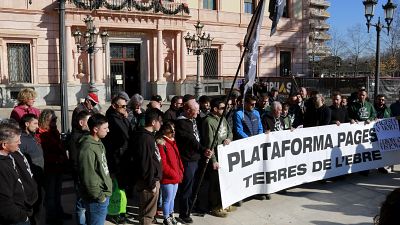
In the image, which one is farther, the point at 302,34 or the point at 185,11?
the point at 302,34

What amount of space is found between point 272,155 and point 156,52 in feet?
68.1

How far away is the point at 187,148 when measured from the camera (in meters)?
5.86

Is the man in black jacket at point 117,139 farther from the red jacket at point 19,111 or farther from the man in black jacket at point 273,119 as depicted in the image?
the man in black jacket at point 273,119

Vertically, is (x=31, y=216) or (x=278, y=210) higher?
(x=31, y=216)

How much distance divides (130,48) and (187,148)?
2197 cm

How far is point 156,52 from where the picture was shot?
1045 inches

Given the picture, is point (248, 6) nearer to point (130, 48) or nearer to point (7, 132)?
point (130, 48)

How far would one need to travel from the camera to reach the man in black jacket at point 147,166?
4.99 meters

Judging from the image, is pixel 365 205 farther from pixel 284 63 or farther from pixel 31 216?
pixel 284 63

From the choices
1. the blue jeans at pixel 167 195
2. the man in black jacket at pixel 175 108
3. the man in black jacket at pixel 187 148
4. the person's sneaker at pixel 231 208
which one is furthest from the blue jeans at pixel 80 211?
the man in black jacket at pixel 175 108

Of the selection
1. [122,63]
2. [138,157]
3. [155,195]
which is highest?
[122,63]

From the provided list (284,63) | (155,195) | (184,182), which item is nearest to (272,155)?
(184,182)

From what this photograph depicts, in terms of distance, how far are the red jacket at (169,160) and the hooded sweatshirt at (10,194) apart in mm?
2026

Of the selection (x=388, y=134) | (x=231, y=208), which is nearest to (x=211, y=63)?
(x=388, y=134)
